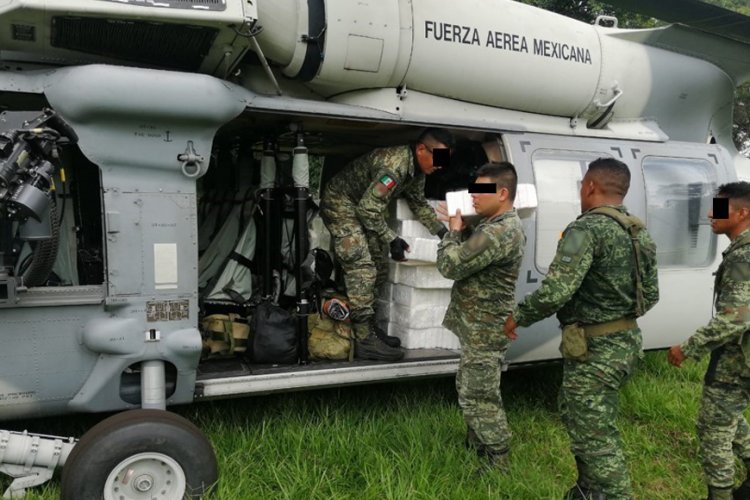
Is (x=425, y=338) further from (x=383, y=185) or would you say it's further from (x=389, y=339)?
(x=383, y=185)

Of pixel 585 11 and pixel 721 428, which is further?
pixel 585 11

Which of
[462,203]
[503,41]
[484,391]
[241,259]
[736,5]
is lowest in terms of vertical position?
[484,391]

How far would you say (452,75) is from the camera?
13.5 feet

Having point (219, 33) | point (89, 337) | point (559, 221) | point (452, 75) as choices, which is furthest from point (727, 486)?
point (219, 33)

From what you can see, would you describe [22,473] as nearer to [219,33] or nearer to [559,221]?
[219,33]

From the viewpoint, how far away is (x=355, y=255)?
4.25 metres

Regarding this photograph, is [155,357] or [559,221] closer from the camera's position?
[155,357]

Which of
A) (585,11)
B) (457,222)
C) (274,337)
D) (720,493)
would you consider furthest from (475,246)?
(585,11)

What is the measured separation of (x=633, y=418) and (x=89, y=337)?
381 centimetres

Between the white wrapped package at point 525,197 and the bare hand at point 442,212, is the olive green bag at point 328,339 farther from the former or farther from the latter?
the white wrapped package at point 525,197

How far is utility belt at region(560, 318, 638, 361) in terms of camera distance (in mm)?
3102

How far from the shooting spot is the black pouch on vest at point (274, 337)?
12.6ft

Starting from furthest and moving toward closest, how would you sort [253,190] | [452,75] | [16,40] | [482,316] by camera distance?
[253,190], [452,75], [482,316], [16,40]

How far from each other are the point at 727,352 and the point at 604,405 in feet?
2.50
